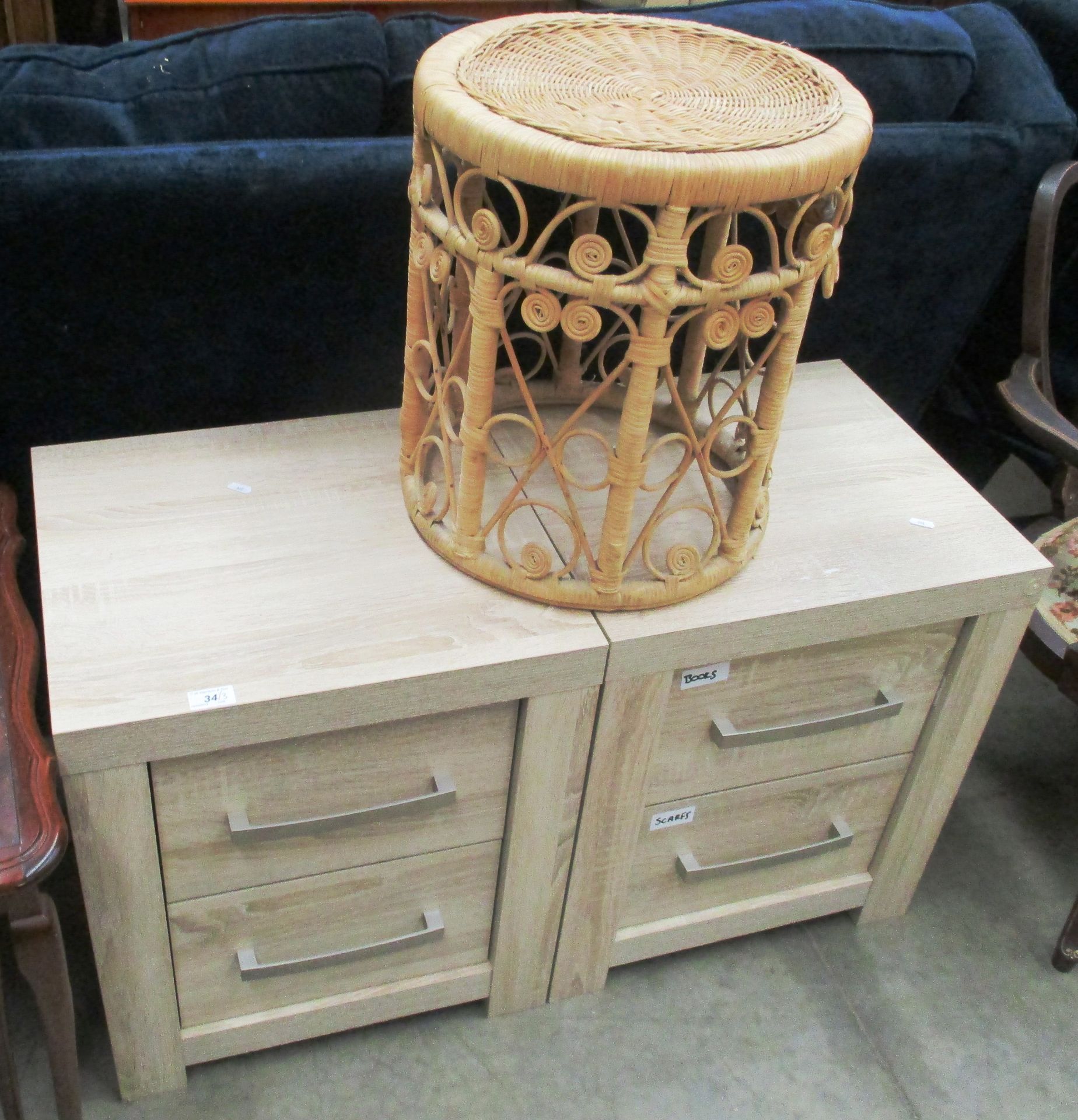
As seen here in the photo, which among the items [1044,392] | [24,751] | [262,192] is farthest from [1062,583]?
[24,751]

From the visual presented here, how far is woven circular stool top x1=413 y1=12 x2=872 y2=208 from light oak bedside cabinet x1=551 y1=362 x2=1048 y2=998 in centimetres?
37

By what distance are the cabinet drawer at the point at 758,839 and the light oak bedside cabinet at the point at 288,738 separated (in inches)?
4.6

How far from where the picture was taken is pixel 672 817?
1169mm

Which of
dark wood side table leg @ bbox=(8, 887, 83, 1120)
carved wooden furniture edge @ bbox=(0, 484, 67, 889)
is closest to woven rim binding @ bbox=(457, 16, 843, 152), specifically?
carved wooden furniture edge @ bbox=(0, 484, 67, 889)

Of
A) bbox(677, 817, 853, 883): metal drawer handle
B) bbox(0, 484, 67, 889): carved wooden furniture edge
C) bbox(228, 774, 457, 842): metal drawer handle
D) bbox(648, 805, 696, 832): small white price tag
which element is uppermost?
bbox(0, 484, 67, 889): carved wooden furniture edge

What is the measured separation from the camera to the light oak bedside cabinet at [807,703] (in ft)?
3.44

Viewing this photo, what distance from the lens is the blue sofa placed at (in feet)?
3.61

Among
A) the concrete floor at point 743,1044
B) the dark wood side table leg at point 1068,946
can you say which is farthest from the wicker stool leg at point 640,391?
the dark wood side table leg at point 1068,946

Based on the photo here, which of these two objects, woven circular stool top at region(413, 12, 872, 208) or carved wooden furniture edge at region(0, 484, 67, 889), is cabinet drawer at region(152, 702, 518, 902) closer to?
carved wooden furniture edge at region(0, 484, 67, 889)

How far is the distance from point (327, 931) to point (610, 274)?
0.66 meters

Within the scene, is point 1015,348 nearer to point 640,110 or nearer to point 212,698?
point 640,110

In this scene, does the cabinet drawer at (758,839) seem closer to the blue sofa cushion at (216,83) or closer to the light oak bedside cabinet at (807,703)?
the light oak bedside cabinet at (807,703)

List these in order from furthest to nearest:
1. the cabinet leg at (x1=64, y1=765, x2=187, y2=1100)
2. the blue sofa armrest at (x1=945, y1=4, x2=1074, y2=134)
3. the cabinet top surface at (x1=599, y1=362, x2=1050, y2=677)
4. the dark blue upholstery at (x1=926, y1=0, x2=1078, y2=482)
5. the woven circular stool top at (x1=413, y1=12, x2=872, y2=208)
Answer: the dark blue upholstery at (x1=926, y1=0, x2=1078, y2=482), the blue sofa armrest at (x1=945, y1=4, x2=1074, y2=134), the cabinet top surface at (x1=599, y1=362, x2=1050, y2=677), the cabinet leg at (x1=64, y1=765, x2=187, y2=1100), the woven circular stool top at (x1=413, y1=12, x2=872, y2=208)

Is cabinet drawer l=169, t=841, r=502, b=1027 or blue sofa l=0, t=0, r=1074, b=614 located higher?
blue sofa l=0, t=0, r=1074, b=614
